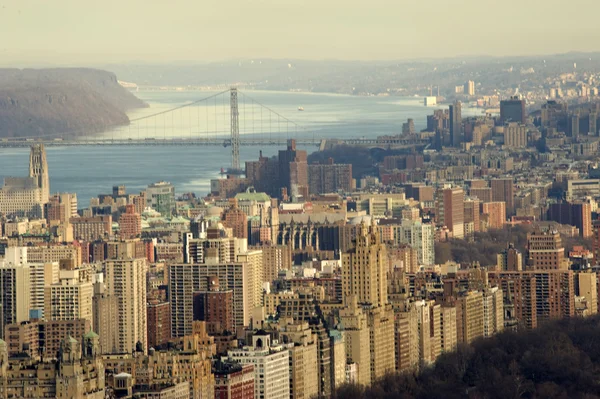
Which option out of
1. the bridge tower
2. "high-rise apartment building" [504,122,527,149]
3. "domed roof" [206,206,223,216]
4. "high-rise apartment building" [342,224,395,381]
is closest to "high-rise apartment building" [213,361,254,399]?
"high-rise apartment building" [342,224,395,381]

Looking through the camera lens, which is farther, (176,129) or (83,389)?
(176,129)

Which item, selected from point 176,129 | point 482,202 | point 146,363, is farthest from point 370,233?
point 176,129

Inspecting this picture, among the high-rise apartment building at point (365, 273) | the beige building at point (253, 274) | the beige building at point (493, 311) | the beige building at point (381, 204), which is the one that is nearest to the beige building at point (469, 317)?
the beige building at point (493, 311)

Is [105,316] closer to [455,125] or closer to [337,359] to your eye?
[337,359]

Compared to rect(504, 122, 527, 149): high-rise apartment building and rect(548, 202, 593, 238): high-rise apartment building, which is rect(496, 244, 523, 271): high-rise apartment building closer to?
rect(548, 202, 593, 238): high-rise apartment building

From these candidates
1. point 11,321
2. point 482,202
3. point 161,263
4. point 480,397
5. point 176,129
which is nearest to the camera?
point 480,397

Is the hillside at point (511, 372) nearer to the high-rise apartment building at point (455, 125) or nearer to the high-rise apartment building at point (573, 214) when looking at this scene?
the high-rise apartment building at point (573, 214)

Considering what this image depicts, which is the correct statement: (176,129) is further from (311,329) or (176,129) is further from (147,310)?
(311,329)
